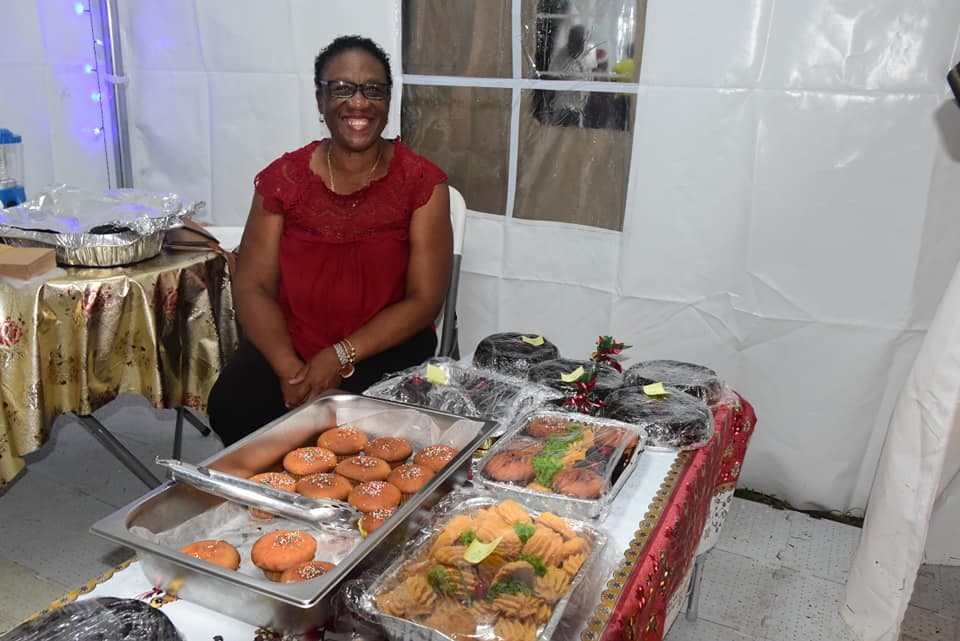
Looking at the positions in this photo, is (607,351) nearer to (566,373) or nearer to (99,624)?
(566,373)

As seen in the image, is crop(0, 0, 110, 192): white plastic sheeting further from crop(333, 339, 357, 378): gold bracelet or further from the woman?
crop(333, 339, 357, 378): gold bracelet

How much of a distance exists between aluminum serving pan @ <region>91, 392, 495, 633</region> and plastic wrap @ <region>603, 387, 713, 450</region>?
269 mm

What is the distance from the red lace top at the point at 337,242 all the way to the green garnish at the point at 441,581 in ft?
3.49

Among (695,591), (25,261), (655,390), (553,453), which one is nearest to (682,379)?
(655,390)

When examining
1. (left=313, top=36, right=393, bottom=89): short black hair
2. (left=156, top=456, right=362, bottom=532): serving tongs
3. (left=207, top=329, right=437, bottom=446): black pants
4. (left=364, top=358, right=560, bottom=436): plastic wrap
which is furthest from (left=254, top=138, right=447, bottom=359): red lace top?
(left=156, top=456, right=362, bottom=532): serving tongs

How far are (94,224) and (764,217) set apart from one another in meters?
1.78

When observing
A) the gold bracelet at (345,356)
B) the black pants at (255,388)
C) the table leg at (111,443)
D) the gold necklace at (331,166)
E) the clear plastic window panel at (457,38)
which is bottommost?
the table leg at (111,443)

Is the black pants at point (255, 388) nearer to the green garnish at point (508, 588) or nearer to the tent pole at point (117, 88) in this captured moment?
the green garnish at point (508, 588)

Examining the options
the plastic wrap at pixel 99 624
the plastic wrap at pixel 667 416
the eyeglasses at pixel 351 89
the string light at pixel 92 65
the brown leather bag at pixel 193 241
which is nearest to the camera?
the plastic wrap at pixel 99 624

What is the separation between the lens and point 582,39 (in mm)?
2039

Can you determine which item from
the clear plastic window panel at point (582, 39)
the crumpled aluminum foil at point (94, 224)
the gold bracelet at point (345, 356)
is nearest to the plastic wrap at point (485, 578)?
the gold bracelet at point (345, 356)

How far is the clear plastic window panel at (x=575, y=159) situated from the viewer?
6.81 ft

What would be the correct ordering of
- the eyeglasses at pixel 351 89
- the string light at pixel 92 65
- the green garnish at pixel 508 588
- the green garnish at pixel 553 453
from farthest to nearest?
1. the string light at pixel 92 65
2. the eyeglasses at pixel 351 89
3. the green garnish at pixel 553 453
4. the green garnish at pixel 508 588

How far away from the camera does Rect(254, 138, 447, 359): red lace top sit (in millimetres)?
1712
